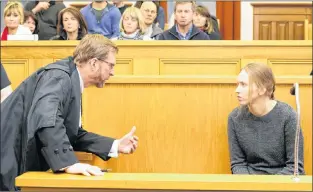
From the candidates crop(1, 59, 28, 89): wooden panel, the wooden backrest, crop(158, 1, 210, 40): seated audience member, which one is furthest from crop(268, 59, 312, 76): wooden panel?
the wooden backrest

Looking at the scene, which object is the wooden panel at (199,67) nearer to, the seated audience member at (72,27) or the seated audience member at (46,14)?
the seated audience member at (72,27)

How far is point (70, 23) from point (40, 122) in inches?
91.6

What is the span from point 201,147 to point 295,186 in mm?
1283

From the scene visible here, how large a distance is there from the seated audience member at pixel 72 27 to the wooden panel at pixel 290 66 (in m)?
1.30

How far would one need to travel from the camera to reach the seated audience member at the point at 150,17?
17.1ft

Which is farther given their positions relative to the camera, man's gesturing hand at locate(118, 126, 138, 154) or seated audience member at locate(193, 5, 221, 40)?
seated audience member at locate(193, 5, 221, 40)

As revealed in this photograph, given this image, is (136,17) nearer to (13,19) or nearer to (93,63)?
(13,19)

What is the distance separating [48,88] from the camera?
2.79 metres

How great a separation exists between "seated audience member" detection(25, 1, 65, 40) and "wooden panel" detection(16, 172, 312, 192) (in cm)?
327

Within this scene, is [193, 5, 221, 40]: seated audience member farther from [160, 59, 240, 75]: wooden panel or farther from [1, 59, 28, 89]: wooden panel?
[1, 59, 28, 89]: wooden panel

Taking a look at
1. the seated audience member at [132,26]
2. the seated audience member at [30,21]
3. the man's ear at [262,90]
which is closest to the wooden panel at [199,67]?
the seated audience member at [132,26]

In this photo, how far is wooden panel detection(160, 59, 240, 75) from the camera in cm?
439

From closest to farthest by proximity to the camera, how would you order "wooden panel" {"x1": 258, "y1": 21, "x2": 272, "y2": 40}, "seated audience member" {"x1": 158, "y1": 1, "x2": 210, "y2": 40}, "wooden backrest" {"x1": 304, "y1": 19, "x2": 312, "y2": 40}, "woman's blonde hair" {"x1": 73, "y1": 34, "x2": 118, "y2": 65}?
"woman's blonde hair" {"x1": 73, "y1": 34, "x2": 118, "y2": 65}
"seated audience member" {"x1": 158, "y1": 1, "x2": 210, "y2": 40}
"wooden backrest" {"x1": 304, "y1": 19, "x2": 312, "y2": 40}
"wooden panel" {"x1": 258, "y1": 21, "x2": 272, "y2": 40}

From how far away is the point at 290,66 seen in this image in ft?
14.5
